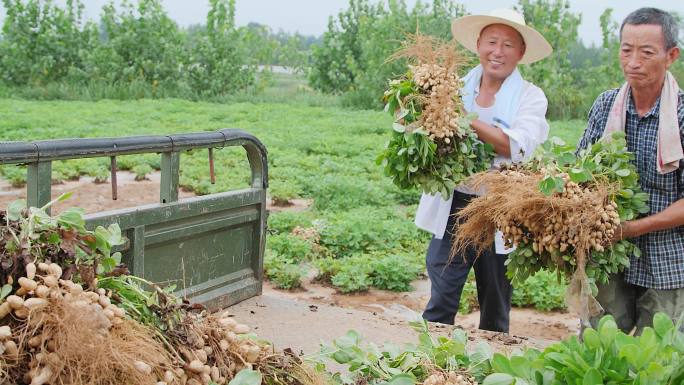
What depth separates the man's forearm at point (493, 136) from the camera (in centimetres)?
408

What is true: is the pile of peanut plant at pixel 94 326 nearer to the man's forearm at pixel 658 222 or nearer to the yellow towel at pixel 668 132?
the man's forearm at pixel 658 222

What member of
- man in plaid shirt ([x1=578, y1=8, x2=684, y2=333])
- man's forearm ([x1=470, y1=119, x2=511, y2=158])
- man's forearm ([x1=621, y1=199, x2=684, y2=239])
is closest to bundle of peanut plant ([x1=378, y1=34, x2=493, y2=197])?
man's forearm ([x1=470, y1=119, x2=511, y2=158])

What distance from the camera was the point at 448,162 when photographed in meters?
4.02

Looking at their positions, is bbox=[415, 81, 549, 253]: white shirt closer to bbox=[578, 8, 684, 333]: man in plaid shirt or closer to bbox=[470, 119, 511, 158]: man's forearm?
bbox=[470, 119, 511, 158]: man's forearm

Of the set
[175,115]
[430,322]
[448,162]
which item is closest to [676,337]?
[448,162]

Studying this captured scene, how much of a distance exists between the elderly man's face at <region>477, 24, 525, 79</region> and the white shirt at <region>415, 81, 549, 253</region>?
0.14m

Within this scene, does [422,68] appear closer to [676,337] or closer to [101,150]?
[101,150]

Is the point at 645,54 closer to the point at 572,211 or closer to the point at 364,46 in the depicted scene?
the point at 572,211

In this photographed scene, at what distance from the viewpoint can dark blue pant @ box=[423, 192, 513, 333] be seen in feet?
14.3

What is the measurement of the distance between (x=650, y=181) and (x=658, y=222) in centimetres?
19

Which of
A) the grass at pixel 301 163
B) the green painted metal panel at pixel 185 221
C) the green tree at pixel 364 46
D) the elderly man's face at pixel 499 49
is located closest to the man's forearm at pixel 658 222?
the elderly man's face at pixel 499 49

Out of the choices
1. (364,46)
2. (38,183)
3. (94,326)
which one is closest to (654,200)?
(38,183)

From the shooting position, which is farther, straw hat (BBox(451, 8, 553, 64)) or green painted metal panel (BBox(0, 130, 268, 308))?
straw hat (BBox(451, 8, 553, 64))

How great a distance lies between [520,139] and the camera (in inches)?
161
